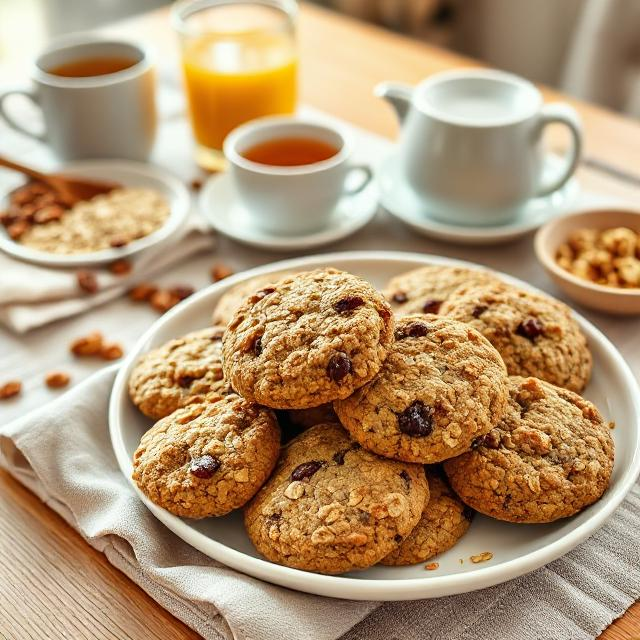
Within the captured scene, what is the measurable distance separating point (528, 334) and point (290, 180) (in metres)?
0.64

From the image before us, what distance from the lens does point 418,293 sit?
4.33ft

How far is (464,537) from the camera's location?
1.05 metres

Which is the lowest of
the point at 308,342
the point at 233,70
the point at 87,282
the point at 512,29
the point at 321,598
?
the point at 512,29

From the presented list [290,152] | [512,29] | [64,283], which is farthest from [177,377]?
[512,29]

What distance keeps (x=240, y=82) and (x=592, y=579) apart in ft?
4.30

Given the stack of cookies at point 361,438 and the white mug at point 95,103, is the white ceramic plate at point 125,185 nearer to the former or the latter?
the white mug at point 95,103

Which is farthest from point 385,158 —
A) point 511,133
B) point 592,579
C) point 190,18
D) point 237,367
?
point 592,579

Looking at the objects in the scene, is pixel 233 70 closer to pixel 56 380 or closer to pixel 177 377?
pixel 56 380

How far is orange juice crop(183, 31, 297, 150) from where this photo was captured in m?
1.90

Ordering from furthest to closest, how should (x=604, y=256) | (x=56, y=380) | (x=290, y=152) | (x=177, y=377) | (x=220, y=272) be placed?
(x=290, y=152)
(x=220, y=272)
(x=604, y=256)
(x=56, y=380)
(x=177, y=377)

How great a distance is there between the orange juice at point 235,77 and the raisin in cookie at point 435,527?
1146 mm

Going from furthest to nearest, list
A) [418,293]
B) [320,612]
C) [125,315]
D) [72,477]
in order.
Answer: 1. [125,315]
2. [418,293]
3. [72,477]
4. [320,612]

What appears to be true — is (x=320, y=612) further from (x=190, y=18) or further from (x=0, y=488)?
(x=190, y=18)

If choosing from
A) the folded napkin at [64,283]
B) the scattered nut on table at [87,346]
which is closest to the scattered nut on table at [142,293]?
the folded napkin at [64,283]
